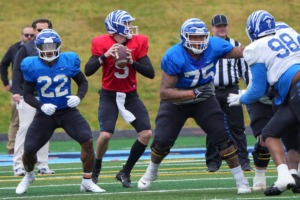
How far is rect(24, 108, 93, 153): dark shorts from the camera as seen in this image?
31.2ft

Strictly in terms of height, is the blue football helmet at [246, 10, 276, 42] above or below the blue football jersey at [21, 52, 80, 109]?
above

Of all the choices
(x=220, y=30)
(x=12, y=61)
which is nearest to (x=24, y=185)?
(x=220, y=30)

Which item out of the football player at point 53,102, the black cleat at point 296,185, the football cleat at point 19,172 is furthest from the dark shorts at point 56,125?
the football cleat at point 19,172

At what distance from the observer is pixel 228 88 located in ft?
39.8

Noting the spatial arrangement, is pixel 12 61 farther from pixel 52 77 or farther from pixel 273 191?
pixel 273 191

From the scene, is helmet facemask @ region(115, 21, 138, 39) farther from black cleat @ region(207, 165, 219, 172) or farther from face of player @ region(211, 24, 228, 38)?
black cleat @ region(207, 165, 219, 172)

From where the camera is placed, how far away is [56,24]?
1047 inches

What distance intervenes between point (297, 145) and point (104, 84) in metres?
2.26

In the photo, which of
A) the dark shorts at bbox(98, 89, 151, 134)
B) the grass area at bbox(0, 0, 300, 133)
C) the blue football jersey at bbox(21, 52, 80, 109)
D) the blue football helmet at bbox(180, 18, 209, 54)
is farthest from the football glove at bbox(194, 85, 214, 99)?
the grass area at bbox(0, 0, 300, 133)

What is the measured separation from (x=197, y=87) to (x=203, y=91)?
13 centimetres

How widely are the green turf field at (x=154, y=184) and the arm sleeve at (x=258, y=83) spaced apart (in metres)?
0.88

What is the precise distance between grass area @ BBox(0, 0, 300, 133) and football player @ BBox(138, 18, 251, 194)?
1414cm

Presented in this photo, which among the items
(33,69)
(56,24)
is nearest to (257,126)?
(33,69)

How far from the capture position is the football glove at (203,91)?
892cm
